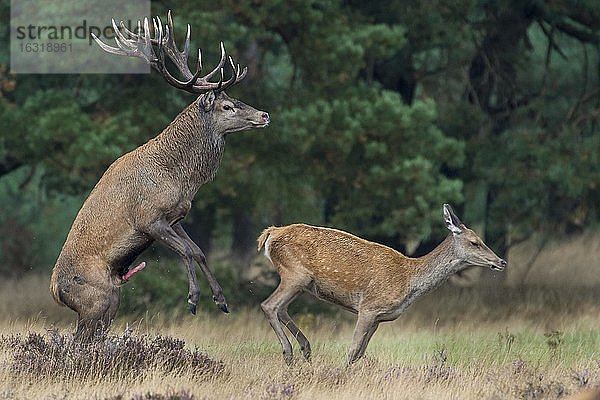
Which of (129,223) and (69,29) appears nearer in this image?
(129,223)

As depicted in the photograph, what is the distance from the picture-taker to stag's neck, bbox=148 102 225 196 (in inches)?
410

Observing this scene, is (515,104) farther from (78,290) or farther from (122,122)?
(78,290)

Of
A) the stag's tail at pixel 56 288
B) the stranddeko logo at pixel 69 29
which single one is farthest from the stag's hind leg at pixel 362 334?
the stranddeko logo at pixel 69 29

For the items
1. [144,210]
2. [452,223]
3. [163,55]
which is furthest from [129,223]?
[452,223]

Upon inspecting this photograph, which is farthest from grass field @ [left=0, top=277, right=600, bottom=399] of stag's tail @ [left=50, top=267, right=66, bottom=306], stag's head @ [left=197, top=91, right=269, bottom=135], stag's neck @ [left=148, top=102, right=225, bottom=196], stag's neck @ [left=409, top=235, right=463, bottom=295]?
stag's head @ [left=197, top=91, right=269, bottom=135]

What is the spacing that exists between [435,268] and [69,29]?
21.0 ft

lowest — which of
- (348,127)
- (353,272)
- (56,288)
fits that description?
(56,288)

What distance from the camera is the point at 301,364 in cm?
1016

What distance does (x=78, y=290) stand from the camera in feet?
32.9

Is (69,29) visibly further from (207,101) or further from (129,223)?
(129,223)

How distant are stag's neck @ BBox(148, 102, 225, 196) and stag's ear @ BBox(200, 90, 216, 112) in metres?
0.05

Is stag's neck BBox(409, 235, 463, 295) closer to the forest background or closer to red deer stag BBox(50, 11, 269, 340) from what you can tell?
red deer stag BBox(50, 11, 269, 340)

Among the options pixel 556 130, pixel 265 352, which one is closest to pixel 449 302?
pixel 556 130

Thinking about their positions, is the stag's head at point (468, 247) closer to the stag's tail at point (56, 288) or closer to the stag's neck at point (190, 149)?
the stag's neck at point (190, 149)
